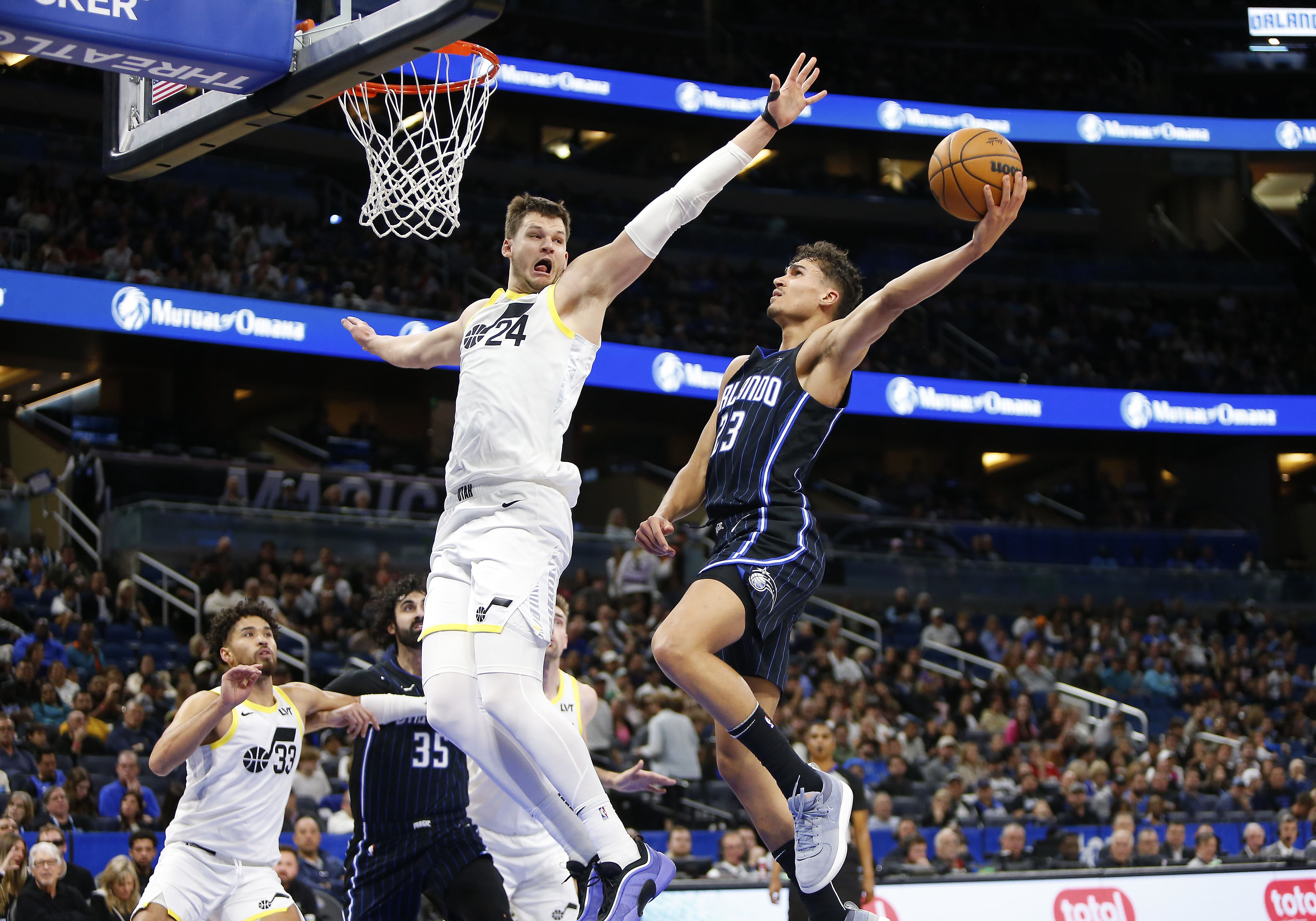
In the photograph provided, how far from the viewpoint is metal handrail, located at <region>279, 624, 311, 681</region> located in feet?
49.1

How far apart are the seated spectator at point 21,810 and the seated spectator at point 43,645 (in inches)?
147

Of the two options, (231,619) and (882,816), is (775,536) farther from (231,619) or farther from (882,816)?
(882,816)

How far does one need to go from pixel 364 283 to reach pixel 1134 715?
45.5ft

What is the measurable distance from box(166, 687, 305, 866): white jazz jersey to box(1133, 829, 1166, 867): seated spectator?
896 centimetres

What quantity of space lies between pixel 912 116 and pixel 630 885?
1053 inches

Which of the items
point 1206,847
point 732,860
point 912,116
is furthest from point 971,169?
point 912,116

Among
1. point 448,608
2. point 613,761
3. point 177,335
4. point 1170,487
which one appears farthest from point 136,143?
point 1170,487

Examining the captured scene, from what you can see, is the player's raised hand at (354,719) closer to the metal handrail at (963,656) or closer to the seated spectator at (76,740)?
the seated spectator at (76,740)

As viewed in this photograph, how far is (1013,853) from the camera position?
13.1 m

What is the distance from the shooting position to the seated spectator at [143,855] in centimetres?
909

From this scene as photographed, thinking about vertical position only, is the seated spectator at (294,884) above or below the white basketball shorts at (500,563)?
below

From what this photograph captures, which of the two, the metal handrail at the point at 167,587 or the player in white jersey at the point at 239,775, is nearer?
the player in white jersey at the point at 239,775

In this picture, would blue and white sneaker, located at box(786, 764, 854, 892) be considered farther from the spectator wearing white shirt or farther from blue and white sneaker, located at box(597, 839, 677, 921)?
the spectator wearing white shirt

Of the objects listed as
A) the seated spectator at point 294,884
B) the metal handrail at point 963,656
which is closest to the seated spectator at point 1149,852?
the metal handrail at point 963,656
